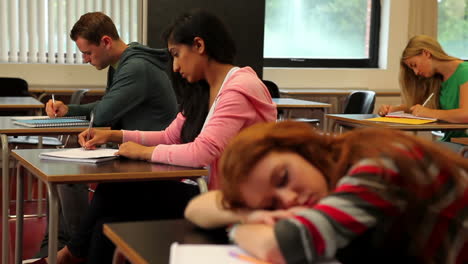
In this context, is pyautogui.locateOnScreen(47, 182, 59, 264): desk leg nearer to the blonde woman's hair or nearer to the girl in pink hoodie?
the girl in pink hoodie

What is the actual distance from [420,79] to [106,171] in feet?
8.84

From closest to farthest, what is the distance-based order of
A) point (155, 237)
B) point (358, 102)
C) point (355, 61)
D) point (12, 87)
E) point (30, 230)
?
point (155, 237)
point (30, 230)
point (12, 87)
point (358, 102)
point (355, 61)

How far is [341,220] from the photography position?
0.91 metres

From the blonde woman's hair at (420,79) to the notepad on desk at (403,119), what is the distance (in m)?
0.19

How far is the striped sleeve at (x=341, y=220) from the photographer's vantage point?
0.90 metres

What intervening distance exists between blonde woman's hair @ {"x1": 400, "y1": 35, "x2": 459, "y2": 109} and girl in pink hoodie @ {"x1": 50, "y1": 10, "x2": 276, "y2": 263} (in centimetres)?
209

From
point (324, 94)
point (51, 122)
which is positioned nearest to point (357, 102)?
point (324, 94)

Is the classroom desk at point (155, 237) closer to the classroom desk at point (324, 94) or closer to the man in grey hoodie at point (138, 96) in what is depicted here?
the man in grey hoodie at point (138, 96)

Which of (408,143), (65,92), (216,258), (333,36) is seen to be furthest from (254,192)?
(333,36)

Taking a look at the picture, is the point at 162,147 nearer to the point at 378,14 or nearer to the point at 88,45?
the point at 88,45

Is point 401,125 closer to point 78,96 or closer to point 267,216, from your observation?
point 78,96

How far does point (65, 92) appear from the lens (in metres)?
5.61

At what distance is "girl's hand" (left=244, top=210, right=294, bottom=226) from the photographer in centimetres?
98

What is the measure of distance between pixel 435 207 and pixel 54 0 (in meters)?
5.35
